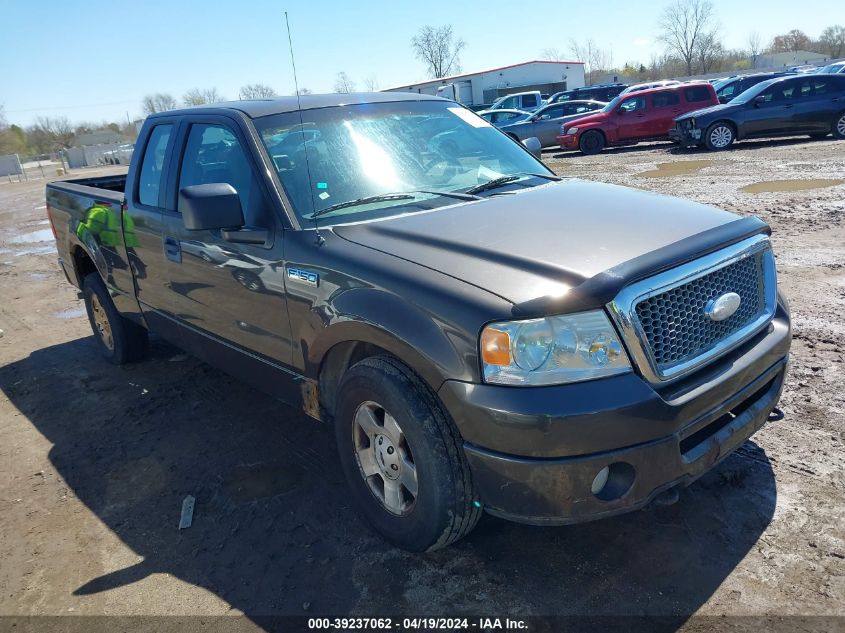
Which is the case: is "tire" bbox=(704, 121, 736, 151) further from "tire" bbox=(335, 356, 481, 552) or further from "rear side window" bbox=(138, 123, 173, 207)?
"tire" bbox=(335, 356, 481, 552)

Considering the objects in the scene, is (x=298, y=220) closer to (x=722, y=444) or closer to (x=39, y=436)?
(x=722, y=444)

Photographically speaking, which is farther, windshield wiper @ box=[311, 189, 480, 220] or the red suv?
the red suv

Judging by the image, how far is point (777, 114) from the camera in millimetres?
15938

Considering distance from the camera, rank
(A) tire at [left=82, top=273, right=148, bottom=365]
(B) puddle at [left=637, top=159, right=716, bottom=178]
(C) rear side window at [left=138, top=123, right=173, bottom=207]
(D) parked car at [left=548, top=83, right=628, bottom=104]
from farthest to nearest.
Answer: (D) parked car at [left=548, top=83, right=628, bottom=104]
(B) puddle at [left=637, top=159, right=716, bottom=178]
(A) tire at [left=82, top=273, right=148, bottom=365]
(C) rear side window at [left=138, top=123, right=173, bottom=207]

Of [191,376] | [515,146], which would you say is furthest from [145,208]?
[515,146]

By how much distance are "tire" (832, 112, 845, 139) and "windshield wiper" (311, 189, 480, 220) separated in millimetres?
16385

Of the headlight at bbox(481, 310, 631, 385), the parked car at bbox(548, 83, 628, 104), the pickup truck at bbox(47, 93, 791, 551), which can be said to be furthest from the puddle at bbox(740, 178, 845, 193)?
the parked car at bbox(548, 83, 628, 104)

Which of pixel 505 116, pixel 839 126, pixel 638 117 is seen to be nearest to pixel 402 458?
pixel 839 126

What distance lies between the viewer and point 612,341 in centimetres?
224

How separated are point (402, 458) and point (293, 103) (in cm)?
220

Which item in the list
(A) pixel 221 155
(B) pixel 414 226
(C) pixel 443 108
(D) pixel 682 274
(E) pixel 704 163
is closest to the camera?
(D) pixel 682 274

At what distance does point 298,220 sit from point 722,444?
6.84ft

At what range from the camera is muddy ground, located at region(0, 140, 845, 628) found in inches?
99.3

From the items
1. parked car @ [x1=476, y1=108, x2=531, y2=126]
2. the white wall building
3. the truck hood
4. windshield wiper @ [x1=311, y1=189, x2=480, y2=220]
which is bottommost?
the truck hood
